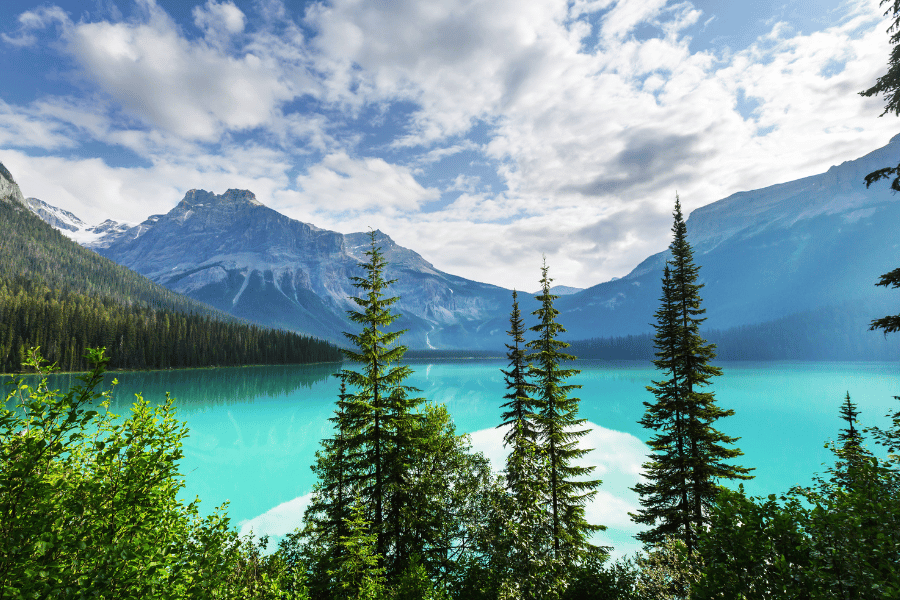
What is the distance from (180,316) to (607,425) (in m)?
135

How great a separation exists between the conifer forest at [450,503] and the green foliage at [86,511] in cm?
3

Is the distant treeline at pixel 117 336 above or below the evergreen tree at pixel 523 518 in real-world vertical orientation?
above

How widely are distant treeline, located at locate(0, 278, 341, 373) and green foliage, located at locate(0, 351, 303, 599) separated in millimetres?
91607

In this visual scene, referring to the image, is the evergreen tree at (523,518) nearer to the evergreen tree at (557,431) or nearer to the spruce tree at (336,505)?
the evergreen tree at (557,431)

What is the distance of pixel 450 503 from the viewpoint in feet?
54.0

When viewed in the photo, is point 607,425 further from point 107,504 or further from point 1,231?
point 1,231

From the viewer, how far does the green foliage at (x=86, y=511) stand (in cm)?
409

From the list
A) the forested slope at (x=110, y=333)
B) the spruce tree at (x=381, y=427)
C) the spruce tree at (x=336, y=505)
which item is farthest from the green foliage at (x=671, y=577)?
the forested slope at (x=110, y=333)

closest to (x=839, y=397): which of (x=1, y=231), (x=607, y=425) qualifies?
(x=607, y=425)

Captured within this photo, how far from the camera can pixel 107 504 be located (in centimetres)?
534

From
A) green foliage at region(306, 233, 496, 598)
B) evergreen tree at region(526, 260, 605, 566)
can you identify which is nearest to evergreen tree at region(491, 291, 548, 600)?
evergreen tree at region(526, 260, 605, 566)

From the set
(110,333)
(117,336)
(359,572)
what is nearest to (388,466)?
(359,572)

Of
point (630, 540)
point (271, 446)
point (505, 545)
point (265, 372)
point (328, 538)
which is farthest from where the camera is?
point (265, 372)

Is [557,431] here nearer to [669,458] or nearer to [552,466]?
[552,466]
